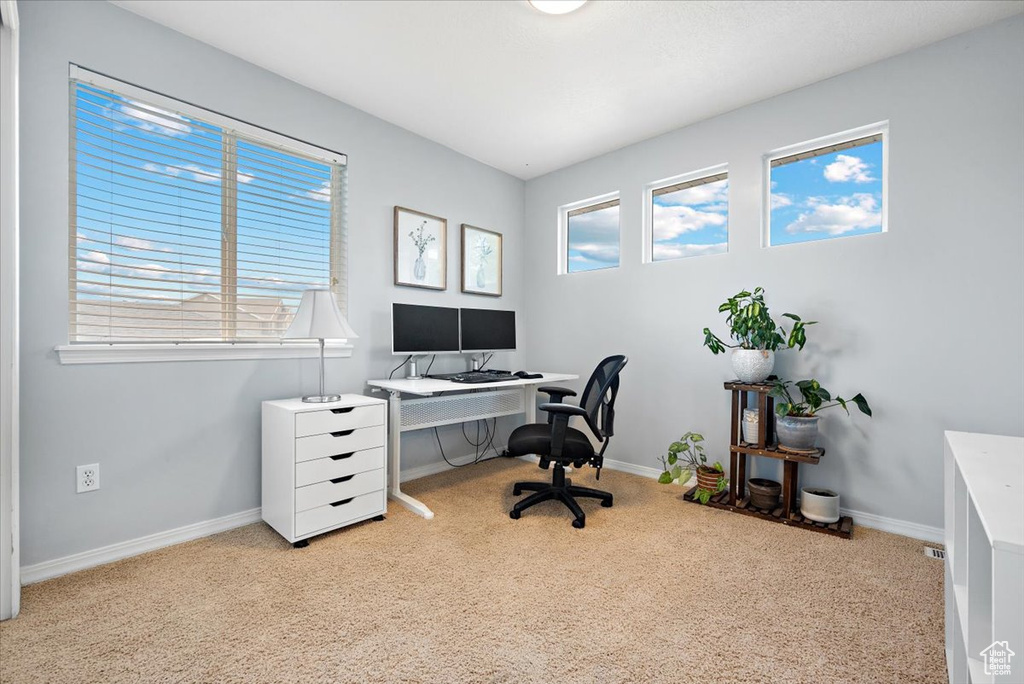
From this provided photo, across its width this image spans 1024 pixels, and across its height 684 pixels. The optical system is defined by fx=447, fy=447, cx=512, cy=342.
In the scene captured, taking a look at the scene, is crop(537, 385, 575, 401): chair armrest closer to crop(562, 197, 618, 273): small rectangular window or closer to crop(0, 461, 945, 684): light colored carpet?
crop(0, 461, 945, 684): light colored carpet

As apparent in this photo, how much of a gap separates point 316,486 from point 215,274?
4.10ft

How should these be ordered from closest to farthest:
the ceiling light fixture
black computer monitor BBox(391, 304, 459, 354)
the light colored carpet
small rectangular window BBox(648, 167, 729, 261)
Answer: the light colored carpet, the ceiling light fixture, black computer monitor BBox(391, 304, 459, 354), small rectangular window BBox(648, 167, 729, 261)

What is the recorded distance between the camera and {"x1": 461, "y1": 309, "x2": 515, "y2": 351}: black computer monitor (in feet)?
11.0

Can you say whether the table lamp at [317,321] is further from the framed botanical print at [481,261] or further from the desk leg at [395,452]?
the framed botanical print at [481,261]

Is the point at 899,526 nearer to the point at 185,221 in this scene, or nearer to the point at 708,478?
the point at 708,478

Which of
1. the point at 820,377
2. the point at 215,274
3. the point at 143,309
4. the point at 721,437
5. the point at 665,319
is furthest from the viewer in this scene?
the point at 665,319

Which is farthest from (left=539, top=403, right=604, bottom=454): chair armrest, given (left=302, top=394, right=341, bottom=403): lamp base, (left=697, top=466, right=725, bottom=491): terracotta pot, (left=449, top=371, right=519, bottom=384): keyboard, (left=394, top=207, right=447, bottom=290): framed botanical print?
(left=394, top=207, right=447, bottom=290): framed botanical print

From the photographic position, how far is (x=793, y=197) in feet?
9.23

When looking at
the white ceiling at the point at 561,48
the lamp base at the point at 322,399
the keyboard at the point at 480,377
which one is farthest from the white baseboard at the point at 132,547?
the white ceiling at the point at 561,48

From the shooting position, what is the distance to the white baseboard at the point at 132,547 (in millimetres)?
1867

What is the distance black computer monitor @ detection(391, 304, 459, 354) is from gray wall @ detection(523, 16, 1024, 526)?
1497mm

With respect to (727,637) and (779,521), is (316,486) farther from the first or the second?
(779,521)

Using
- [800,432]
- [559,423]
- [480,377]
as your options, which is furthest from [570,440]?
[800,432]

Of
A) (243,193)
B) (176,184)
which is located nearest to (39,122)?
(176,184)
